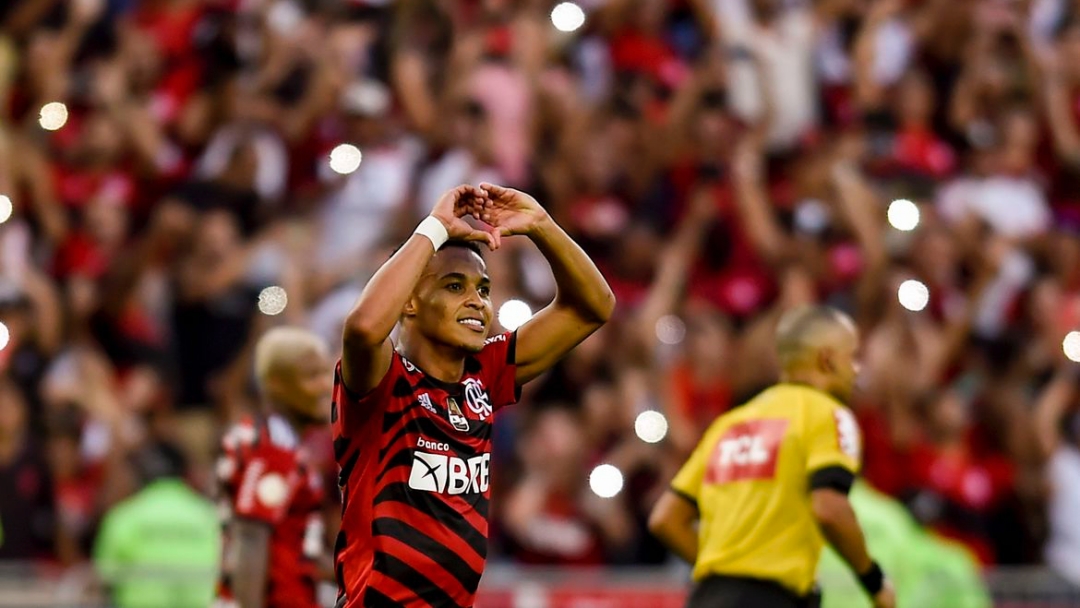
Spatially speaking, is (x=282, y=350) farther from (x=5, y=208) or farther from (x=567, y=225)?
(x=567, y=225)

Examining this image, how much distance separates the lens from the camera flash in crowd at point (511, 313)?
414 inches

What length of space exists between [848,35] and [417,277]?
9.05 metres

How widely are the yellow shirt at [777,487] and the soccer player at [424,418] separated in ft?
6.62

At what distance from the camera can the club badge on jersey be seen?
5230mm

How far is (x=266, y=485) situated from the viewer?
23.4 ft

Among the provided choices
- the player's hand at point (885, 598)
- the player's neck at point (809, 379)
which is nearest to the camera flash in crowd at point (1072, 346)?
the player's neck at point (809, 379)

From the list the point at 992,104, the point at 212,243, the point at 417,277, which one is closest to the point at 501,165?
the point at 212,243

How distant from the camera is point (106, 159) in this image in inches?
439

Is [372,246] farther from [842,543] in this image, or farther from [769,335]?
[842,543]

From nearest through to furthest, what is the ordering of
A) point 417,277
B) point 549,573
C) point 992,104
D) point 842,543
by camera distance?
point 417,277, point 842,543, point 549,573, point 992,104

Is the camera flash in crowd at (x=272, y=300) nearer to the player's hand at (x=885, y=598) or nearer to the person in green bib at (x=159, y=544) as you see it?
the person in green bib at (x=159, y=544)

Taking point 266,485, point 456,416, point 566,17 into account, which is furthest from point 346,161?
point 456,416

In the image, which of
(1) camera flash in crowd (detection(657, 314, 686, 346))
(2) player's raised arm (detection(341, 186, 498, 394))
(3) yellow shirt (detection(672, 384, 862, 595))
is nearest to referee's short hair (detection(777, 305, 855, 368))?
(3) yellow shirt (detection(672, 384, 862, 595))

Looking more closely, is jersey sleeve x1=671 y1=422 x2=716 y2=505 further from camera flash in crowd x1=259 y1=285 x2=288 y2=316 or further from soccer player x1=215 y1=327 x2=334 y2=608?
camera flash in crowd x1=259 y1=285 x2=288 y2=316
